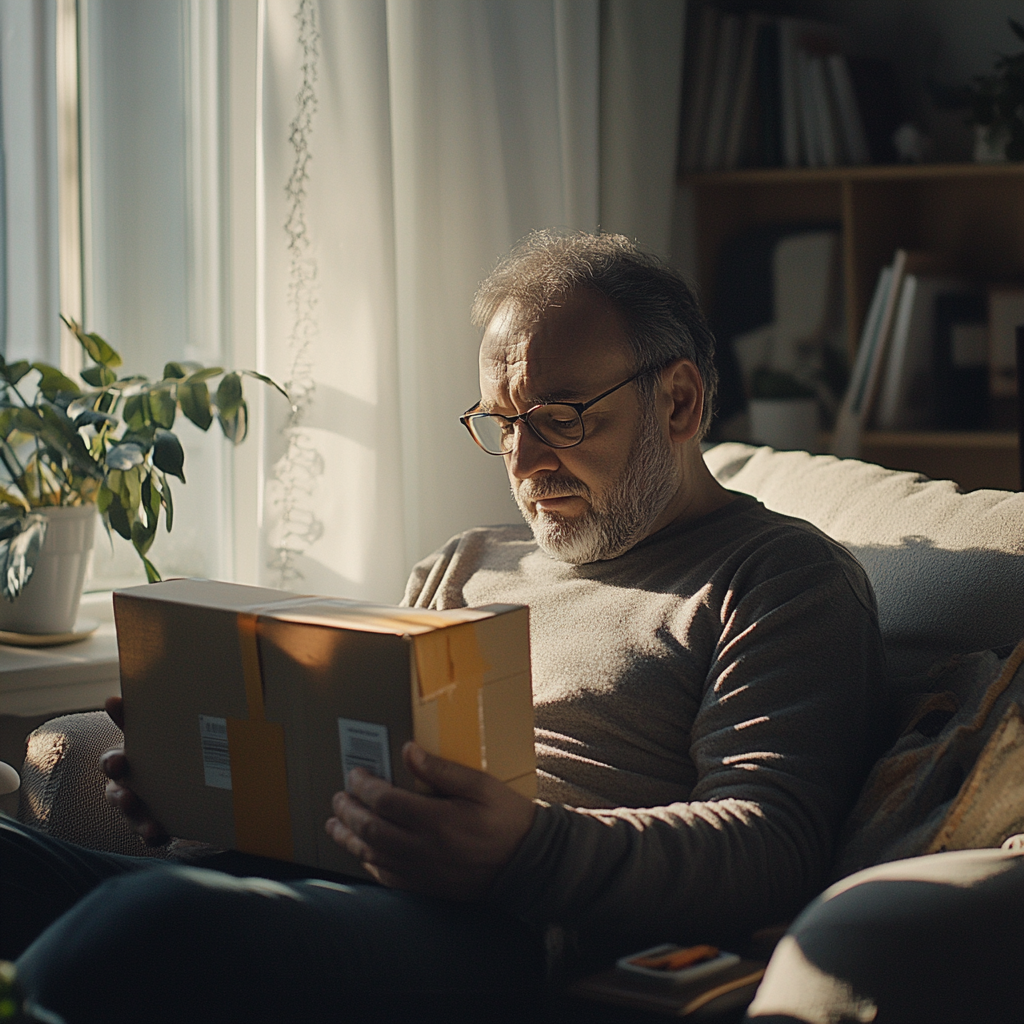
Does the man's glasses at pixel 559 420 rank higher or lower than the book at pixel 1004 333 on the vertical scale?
lower

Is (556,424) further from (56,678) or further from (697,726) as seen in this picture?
(56,678)

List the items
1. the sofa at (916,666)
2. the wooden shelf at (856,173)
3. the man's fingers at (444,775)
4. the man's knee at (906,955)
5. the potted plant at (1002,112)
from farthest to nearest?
the wooden shelf at (856,173), the potted plant at (1002,112), the sofa at (916,666), the man's fingers at (444,775), the man's knee at (906,955)

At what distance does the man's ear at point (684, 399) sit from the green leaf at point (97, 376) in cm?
86

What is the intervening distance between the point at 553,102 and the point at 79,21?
80 cm

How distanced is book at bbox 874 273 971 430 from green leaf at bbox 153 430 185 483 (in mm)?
1434

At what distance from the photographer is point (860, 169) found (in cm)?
249

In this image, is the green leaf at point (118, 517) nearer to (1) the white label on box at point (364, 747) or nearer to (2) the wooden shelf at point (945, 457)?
(1) the white label on box at point (364, 747)

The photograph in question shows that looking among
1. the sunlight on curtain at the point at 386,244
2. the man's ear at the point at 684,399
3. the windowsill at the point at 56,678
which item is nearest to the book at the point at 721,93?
the sunlight on curtain at the point at 386,244

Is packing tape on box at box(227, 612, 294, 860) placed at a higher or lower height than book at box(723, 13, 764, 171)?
lower

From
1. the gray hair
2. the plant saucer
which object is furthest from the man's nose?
the plant saucer

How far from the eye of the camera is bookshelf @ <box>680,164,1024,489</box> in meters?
2.50

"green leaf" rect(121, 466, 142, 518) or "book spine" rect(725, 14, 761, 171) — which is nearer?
"green leaf" rect(121, 466, 142, 518)

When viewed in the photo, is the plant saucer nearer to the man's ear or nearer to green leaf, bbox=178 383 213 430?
green leaf, bbox=178 383 213 430

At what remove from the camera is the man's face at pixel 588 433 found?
1.36m
